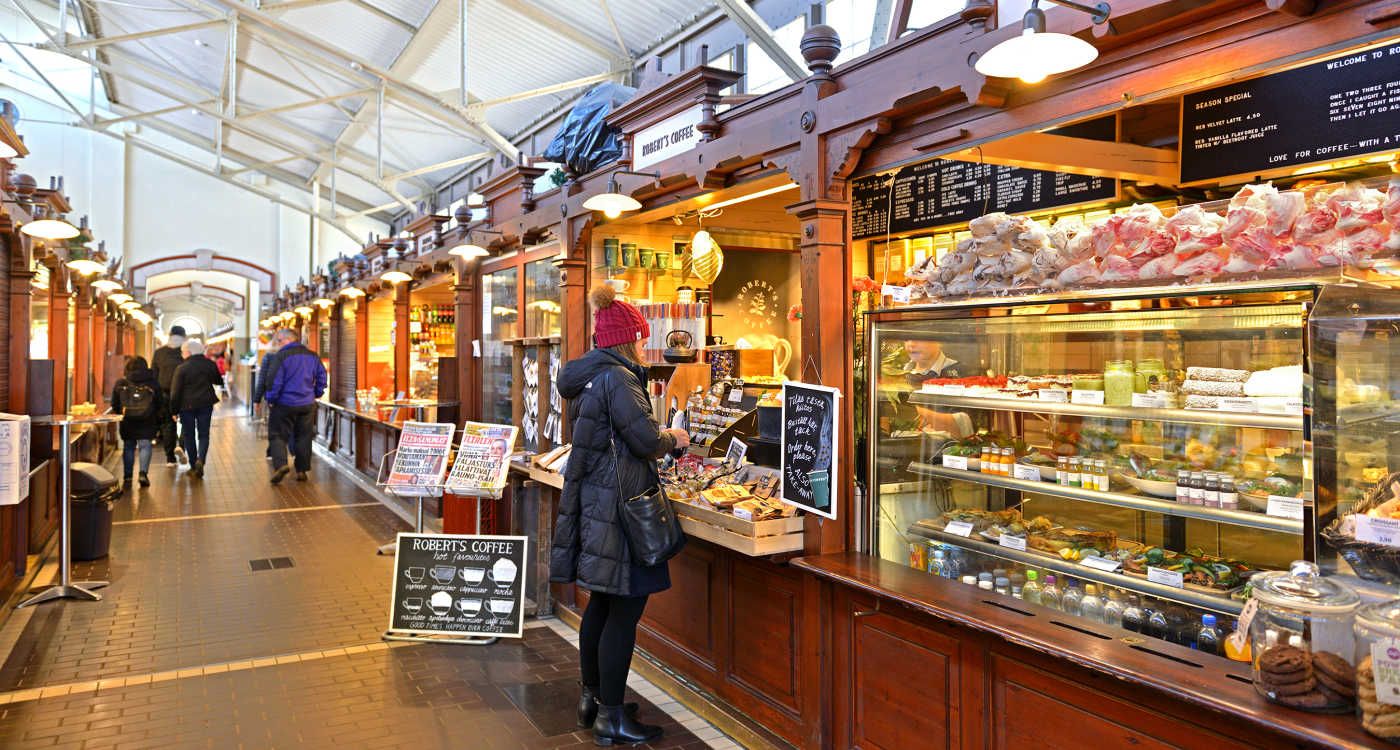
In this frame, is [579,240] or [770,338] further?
[770,338]

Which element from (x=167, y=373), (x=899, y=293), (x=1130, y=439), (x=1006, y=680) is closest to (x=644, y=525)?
(x=899, y=293)

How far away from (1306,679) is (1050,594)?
110 centimetres

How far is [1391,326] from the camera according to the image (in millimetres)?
2254

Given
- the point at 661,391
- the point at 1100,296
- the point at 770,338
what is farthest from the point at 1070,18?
the point at 770,338

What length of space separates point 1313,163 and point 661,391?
11.2ft

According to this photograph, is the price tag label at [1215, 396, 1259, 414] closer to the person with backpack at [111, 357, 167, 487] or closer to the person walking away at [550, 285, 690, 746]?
the person walking away at [550, 285, 690, 746]

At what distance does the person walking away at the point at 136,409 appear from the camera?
1058cm

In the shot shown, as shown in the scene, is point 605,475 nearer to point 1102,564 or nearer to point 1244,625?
point 1102,564

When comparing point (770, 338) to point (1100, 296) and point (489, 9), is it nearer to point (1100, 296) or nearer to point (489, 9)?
point (1100, 296)

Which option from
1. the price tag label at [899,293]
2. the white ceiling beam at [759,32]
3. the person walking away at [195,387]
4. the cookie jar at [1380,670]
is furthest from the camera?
the person walking away at [195,387]

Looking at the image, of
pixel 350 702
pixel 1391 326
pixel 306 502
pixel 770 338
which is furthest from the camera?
pixel 306 502

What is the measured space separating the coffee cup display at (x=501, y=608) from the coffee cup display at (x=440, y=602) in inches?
10.1

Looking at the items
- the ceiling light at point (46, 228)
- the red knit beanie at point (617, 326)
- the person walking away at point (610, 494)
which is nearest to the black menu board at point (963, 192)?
the red knit beanie at point (617, 326)

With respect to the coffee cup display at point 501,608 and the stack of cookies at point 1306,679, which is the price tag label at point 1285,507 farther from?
the coffee cup display at point 501,608
